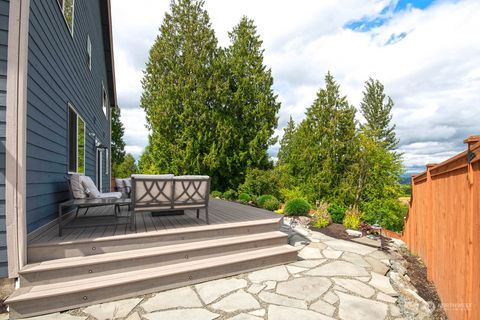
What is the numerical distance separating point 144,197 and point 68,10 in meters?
4.32

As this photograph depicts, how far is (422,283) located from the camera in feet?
11.6

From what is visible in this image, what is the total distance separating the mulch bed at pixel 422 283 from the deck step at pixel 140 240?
2.14 meters

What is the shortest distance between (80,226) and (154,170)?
10937mm

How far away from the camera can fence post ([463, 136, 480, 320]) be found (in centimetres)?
177

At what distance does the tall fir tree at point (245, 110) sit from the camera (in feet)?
43.9

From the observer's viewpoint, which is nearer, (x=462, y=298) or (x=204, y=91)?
(x=462, y=298)

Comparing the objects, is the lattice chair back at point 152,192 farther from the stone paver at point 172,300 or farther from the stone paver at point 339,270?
the stone paver at point 339,270

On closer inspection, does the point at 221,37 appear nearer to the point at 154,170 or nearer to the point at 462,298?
the point at 154,170

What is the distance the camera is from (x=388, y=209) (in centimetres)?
1566

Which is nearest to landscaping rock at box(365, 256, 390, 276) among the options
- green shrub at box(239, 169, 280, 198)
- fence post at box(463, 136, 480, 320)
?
fence post at box(463, 136, 480, 320)

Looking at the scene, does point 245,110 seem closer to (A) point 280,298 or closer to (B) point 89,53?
(B) point 89,53

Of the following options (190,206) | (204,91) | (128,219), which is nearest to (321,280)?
(190,206)

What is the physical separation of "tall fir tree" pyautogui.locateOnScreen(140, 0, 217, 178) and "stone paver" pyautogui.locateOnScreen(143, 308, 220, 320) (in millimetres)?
10674

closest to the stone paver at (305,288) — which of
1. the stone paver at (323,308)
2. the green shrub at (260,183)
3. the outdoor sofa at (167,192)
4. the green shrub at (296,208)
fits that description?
the stone paver at (323,308)
